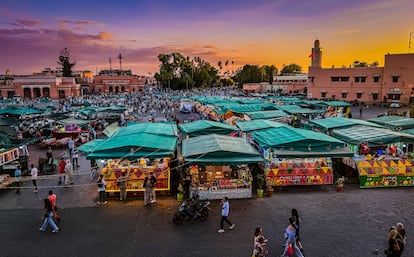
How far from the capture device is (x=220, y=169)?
42.1 feet

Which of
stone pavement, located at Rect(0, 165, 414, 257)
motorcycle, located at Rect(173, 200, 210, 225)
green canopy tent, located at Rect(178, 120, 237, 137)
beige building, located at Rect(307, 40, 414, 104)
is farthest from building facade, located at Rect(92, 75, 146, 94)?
motorcycle, located at Rect(173, 200, 210, 225)

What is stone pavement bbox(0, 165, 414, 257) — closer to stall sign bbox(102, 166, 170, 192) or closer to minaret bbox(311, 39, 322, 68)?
stall sign bbox(102, 166, 170, 192)

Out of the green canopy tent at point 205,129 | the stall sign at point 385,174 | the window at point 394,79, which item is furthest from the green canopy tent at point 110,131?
Result: the window at point 394,79

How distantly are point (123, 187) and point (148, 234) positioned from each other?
327 centimetres

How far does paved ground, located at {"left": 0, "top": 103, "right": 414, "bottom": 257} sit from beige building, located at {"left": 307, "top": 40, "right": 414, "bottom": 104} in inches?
2054

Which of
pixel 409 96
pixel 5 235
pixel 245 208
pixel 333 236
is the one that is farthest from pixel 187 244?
pixel 409 96

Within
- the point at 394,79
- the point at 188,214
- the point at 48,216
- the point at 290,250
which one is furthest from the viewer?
the point at 394,79

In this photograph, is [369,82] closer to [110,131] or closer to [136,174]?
[110,131]

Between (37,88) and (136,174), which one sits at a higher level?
(37,88)

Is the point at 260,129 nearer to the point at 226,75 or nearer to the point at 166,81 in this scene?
the point at 166,81

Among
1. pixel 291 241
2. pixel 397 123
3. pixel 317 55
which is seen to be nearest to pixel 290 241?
pixel 291 241

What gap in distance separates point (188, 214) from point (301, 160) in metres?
6.14

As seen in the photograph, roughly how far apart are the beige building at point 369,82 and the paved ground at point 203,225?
5218 centimetres

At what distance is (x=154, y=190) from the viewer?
1162cm
